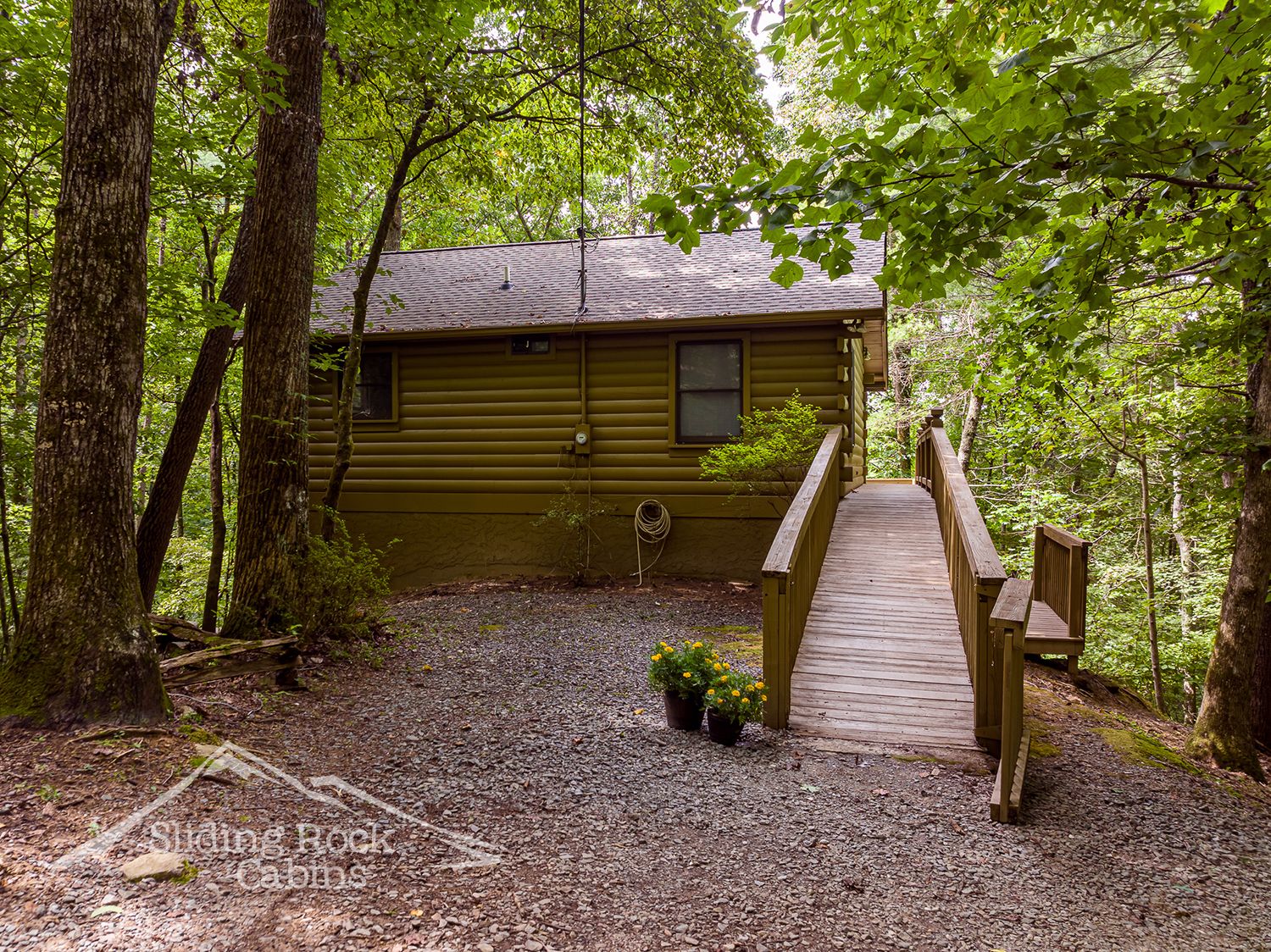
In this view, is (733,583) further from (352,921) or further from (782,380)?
(352,921)

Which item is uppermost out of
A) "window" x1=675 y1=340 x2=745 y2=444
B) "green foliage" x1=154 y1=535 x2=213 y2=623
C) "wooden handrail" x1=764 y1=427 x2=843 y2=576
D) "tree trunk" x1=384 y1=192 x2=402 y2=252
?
"tree trunk" x1=384 y1=192 x2=402 y2=252

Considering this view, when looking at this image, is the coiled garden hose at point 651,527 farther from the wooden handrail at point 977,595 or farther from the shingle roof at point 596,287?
the wooden handrail at point 977,595

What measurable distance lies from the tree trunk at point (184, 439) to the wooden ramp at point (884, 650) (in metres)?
6.16

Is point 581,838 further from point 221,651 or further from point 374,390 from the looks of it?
point 374,390

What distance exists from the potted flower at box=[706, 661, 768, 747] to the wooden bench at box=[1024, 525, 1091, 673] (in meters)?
1.70

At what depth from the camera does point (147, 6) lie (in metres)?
3.47

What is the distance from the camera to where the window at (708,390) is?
30.5 ft

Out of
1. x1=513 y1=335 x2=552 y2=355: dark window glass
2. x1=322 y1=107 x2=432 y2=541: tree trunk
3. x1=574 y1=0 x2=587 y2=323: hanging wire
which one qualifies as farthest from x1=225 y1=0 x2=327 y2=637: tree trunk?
x1=513 y1=335 x2=552 y2=355: dark window glass

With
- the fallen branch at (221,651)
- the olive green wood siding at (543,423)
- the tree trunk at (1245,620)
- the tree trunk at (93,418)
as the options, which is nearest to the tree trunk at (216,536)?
the olive green wood siding at (543,423)

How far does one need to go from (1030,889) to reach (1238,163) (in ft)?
9.97

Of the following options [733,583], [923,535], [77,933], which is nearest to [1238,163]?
[77,933]

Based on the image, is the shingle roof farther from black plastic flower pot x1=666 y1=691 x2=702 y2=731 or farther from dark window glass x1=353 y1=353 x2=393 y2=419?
black plastic flower pot x1=666 y1=691 x2=702 y2=731

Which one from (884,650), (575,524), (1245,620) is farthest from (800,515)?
(575,524)

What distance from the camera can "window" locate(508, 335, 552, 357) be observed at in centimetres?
987
